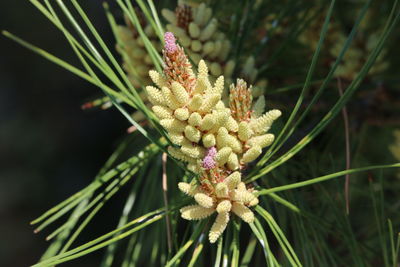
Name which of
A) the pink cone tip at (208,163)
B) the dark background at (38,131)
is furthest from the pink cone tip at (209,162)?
the dark background at (38,131)

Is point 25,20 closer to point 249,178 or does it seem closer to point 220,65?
point 220,65

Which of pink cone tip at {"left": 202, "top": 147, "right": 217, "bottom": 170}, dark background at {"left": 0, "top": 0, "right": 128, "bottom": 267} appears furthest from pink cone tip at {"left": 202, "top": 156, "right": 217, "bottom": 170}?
dark background at {"left": 0, "top": 0, "right": 128, "bottom": 267}

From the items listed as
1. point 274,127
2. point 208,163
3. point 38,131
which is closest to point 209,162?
point 208,163

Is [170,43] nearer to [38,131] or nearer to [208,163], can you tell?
[208,163]

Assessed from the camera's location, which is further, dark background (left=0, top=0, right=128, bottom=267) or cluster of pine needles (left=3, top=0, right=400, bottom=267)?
dark background (left=0, top=0, right=128, bottom=267)

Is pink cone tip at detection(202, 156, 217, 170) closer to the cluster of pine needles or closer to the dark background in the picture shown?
the cluster of pine needles

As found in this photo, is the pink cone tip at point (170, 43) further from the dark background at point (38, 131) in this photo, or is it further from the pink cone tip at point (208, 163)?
the dark background at point (38, 131)

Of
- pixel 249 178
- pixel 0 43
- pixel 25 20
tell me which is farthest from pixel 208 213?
pixel 0 43

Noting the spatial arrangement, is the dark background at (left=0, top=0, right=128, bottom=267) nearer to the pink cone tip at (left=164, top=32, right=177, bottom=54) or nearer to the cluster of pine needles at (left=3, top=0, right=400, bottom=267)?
the cluster of pine needles at (left=3, top=0, right=400, bottom=267)

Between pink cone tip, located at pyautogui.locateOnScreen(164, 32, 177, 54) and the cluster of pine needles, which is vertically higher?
pink cone tip, located at pyautogui.locateOnScreen(164, 32, 177, 54)

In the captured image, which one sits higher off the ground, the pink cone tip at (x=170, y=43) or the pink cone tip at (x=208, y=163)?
the pink cone tip at (x=170, y=43)
